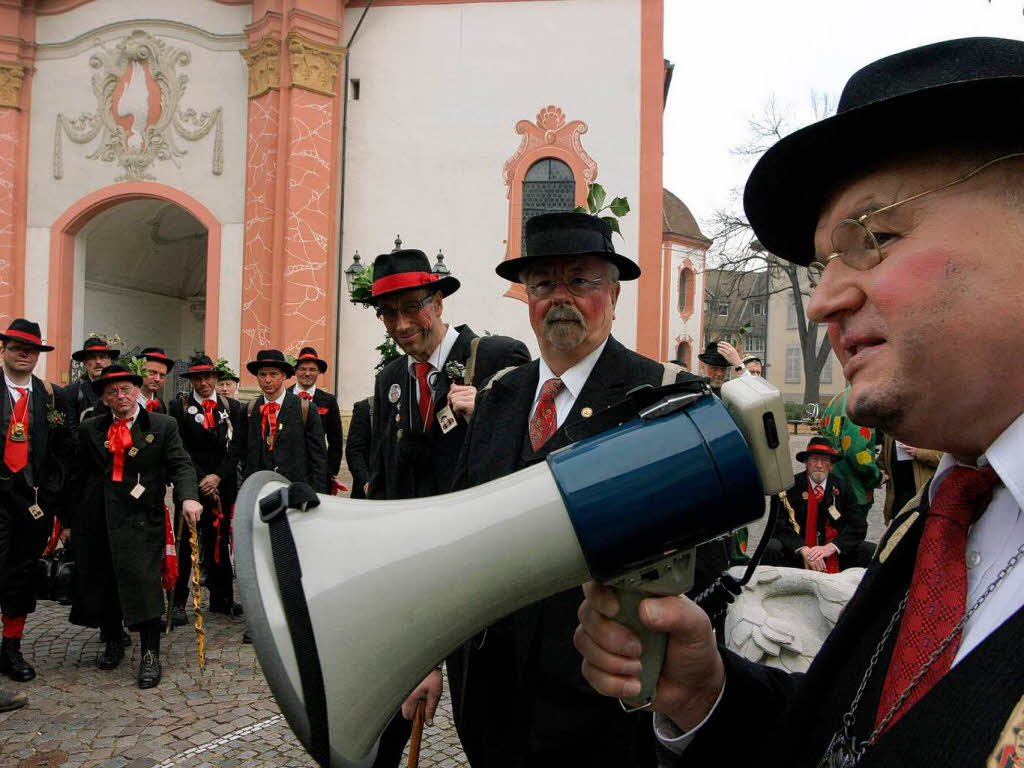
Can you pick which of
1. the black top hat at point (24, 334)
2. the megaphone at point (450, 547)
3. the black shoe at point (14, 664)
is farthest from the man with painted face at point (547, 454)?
the black top hat at point (24, 334)

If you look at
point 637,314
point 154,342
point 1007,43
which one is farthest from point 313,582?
point 154,342

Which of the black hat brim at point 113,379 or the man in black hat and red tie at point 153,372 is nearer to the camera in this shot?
the black hat brim at point 113,379

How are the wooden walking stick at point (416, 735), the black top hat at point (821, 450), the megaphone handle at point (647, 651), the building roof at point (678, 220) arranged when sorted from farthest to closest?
1. the building roof at point (678, 220)
2. the black top hat at point (821, 450)
3. the wooden walking stick at point (416, 735)
4. the megaphone handle at point (647, 651)

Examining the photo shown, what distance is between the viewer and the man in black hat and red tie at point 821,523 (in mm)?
Answer: 4938

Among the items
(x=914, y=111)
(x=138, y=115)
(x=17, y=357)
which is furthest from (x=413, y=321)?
(x=138, y=115)

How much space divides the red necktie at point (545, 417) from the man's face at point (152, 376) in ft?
21.6

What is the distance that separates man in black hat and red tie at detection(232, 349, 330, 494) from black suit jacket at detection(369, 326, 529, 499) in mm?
2980

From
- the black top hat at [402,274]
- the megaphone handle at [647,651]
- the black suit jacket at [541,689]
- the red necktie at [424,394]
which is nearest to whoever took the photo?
the megaphone handle at [647,651]

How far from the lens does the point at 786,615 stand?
3.13 metres

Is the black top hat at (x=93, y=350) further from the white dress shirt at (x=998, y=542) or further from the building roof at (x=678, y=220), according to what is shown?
the building roof at (x=678, y=220)

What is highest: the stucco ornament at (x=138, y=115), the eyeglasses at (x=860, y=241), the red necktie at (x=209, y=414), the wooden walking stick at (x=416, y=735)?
the stucco ornament at (x=138, y=115)

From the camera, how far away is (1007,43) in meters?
0.91

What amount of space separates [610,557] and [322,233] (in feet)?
48.8

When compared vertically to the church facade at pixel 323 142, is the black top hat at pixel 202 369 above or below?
below
